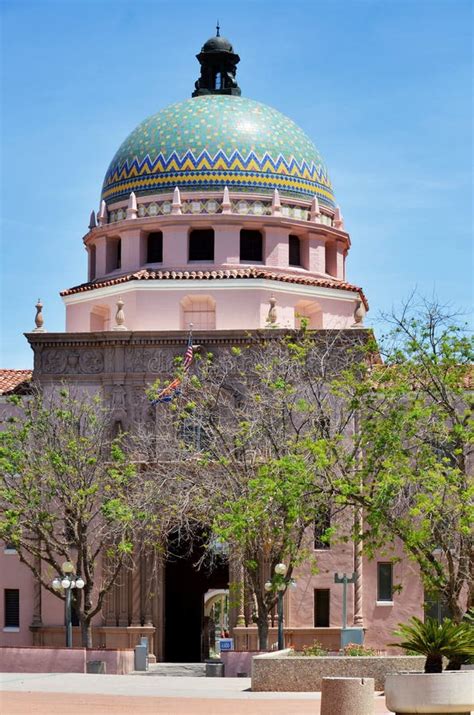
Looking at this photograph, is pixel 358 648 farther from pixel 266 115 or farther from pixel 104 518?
pixel 266 115

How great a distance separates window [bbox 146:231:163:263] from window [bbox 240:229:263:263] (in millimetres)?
3135

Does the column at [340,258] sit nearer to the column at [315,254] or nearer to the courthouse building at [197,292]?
the courthouse building at [197,292]

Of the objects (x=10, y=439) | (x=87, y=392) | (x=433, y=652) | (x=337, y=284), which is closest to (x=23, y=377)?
(x=87, y=392)

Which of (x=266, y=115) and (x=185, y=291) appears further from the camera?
(x=266, y=115)

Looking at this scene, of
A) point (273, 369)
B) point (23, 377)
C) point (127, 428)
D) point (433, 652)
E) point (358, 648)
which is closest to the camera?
point (433, 652)

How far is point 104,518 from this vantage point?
4794 centimetres

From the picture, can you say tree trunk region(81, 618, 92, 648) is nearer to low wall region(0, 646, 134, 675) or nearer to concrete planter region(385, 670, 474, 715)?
low wall region(0, 646, 134, 675)

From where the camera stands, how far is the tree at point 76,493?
4591cm

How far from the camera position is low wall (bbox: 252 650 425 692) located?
97.2 feet

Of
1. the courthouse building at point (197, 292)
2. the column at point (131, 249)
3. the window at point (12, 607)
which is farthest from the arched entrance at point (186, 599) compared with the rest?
the column at point (131, 249)

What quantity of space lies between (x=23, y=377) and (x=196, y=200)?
366 inches

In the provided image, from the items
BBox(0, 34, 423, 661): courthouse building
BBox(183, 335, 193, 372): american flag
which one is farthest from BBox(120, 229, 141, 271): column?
BBox(183, 335, 193, 372): american flag

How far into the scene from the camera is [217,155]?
55.6 m

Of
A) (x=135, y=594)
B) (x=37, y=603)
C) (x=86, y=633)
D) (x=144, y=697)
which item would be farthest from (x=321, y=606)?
(x=144, y=697)
